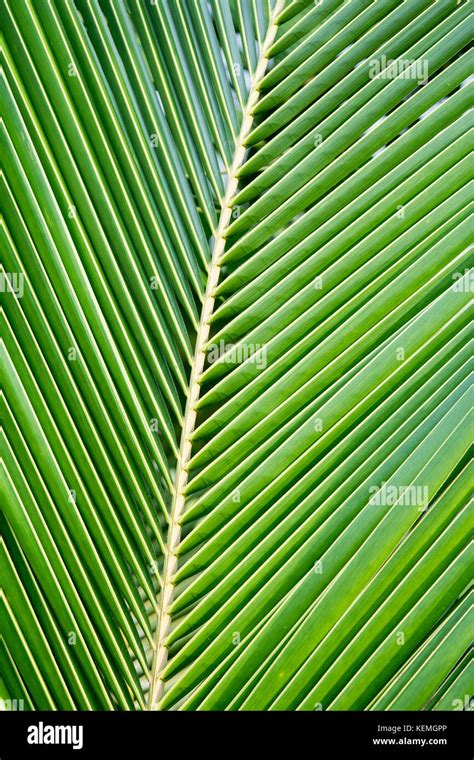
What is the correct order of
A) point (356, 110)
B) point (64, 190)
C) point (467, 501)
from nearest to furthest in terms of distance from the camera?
point (467, 501)
point (64, 190)
point (356, 110)

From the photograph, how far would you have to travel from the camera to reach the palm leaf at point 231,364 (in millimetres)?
850

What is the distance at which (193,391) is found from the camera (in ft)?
3.43

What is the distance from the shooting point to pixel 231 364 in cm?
102

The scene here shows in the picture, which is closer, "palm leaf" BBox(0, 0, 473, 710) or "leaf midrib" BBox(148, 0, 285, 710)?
"palm leaf" BBox(0, 0, 473, 710)

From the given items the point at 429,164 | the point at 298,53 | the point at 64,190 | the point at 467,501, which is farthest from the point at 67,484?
the point at 298,53

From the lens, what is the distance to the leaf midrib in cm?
95

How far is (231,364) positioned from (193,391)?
0.28ft

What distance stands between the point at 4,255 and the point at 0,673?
621 mm

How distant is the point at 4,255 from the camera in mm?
929

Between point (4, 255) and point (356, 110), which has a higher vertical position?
point (356, 110)

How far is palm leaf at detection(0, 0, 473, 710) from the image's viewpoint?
85 centimetres

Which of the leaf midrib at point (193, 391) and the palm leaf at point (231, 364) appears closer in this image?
the palm leaf at point (231, 364)
